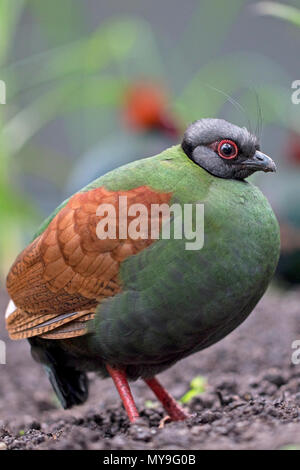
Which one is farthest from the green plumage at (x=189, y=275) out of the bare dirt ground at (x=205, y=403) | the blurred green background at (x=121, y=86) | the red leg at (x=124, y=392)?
the blurred green background at (x=121, y=86)

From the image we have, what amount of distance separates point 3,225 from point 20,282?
3491 mm

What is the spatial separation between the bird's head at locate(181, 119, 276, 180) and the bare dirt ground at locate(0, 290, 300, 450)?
2.94 ft

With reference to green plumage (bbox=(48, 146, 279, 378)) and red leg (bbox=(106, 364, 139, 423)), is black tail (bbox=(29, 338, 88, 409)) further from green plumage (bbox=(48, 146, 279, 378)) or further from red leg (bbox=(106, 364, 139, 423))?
green plumage (bbox=(48, 146, 279, 378))

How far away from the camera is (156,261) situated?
8.76 feet

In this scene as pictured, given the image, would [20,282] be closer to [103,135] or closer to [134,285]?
[134,285]

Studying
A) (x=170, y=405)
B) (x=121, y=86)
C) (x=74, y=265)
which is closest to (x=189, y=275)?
(x=74, y=265)

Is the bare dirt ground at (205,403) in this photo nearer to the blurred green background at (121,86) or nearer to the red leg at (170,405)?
the red leg at (170,405)

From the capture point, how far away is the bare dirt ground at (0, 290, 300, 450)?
219cm

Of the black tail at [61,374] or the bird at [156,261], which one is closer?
the bird at [156,261]

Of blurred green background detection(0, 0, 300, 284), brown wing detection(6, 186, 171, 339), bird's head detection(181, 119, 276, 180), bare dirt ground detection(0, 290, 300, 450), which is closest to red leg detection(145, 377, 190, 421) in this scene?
bare dirt ground detection(0, 290, 300, 450)

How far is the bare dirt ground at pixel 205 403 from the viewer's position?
219cm

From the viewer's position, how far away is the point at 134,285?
2715 mm

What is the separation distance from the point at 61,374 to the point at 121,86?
3628mm

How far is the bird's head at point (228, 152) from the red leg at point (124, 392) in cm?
89
